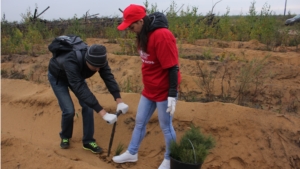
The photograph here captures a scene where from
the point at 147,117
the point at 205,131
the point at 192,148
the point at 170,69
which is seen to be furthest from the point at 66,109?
the point at 205,131

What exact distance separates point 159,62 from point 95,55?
605mm

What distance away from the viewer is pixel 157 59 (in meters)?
2.99

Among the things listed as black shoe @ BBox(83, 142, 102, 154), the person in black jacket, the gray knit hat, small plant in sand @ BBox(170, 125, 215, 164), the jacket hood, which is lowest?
black shoe @ BBox(83, 142, 102, 154)

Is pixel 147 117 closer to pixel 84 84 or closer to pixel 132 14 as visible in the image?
pixel 84 84

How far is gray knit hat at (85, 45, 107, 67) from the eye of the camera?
3146 millimetres

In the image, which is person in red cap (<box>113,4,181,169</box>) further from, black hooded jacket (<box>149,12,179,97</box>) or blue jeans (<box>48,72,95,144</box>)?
blue jeans (<box>48,72,95,144</box>)

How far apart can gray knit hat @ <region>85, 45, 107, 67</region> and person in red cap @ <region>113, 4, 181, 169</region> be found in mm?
342

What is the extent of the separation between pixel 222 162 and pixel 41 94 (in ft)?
9.74

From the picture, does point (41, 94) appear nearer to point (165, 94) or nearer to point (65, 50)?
point (65, 50)

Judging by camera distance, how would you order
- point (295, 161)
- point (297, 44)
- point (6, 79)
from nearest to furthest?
1. point (295, 161)
2. point (6, 79)
3. point (297, 44)

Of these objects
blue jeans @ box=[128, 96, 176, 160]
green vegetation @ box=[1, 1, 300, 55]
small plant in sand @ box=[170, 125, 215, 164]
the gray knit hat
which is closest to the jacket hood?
the gray knit hat

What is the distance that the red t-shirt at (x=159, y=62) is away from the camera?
284cm

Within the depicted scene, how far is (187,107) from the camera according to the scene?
4195 millimetres

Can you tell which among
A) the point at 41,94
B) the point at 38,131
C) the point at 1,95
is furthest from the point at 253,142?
the point at 1,95
